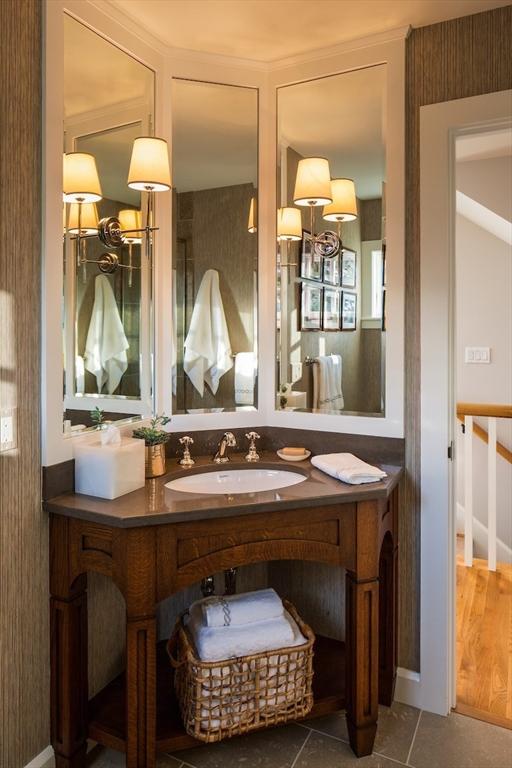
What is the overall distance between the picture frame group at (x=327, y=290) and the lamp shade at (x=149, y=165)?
627 millimetres

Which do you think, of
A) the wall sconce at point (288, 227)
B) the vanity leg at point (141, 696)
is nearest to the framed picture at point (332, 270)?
the wall sconce at point (288, 227)

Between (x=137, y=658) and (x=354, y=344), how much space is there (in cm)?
134

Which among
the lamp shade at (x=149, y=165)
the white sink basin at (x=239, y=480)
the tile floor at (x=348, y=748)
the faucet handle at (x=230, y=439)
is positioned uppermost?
the lamp shade at (x=149, y=165)

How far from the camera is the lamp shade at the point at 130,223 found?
2076mm

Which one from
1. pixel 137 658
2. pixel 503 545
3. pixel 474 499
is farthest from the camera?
pixel 474 499

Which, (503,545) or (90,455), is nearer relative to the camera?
(90,455)

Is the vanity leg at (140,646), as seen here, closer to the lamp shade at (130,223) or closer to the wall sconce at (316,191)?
the lamp shade at (130,223)

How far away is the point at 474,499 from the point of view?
423 cm

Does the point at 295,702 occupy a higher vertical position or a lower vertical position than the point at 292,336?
lower

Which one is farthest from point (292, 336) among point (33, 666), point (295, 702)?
point (33, 666)

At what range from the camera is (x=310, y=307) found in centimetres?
233

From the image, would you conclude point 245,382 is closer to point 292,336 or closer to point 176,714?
point 292,336

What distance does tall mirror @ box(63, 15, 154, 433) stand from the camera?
1.83 metres

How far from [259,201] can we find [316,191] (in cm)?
24
